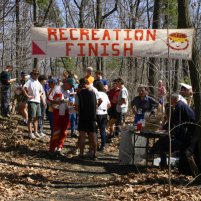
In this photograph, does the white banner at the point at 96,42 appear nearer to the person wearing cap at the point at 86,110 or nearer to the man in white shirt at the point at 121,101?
the person wearing cap at the point at 86,110

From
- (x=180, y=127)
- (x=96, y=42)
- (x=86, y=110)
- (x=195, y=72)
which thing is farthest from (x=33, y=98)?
(x=195, y=72)

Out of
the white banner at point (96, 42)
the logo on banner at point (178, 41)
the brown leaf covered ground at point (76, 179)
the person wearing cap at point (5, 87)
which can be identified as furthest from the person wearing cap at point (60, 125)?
the person wearing cap at point (5, 87)

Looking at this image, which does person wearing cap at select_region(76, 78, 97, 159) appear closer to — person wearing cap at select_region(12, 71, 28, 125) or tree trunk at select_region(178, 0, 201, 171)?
tree trunk at select_region(178, 0, 201, 171)

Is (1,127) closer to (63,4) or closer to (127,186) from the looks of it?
(127,186)

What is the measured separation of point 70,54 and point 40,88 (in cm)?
270

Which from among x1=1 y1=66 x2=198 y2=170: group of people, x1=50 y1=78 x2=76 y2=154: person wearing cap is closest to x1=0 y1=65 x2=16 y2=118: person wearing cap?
x1=1 y1=66 x2=198 y2=170: group of people

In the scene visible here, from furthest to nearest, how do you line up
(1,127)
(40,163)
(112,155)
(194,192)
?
(1,127), (112,155), (40,163), (194,192)

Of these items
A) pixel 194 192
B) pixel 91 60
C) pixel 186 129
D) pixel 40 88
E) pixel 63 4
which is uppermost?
pixel 63 4

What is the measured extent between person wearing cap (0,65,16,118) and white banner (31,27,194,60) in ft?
18.4

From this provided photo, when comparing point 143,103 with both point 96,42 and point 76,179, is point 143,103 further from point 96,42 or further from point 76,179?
point 76,179

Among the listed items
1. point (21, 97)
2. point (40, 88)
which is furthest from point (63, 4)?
point (40, 88)

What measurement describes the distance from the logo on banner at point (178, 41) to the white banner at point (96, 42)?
338 millimetres

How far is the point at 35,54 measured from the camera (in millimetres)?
10625

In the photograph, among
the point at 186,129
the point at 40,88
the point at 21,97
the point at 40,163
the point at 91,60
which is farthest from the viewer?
the point at 91,60
